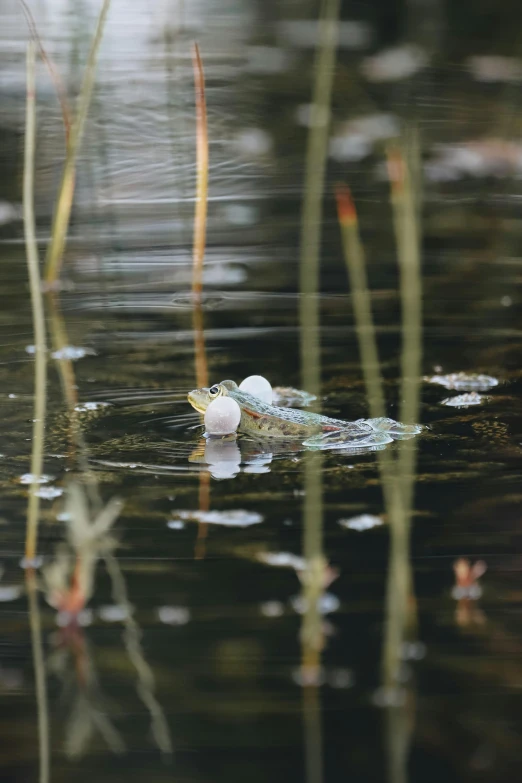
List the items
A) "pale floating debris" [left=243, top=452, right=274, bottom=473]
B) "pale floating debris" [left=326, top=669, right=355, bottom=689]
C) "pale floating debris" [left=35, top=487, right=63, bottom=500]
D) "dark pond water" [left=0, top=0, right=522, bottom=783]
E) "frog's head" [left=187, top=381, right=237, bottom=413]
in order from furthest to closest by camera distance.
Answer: "frog's head" [left=187, top=381, right=237, bottom=413], "pale floating debris" [left=243, top=452, right=274, bottom=473], "pale floating debris" [left=35, top=487, right=63, bottom=500], "pale floating debris" [left=326, top=669, right=355, bottom=689], "dark pond water" [left=0, top=0, right=522, bottom=783]

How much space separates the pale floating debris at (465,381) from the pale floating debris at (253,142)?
3.79m

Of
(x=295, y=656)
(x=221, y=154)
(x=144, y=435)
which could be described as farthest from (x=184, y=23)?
(x=295, y=656)

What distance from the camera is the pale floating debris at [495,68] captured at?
808 centimetres

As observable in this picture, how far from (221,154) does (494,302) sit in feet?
9.91

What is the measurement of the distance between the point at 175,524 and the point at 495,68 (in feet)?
21.4

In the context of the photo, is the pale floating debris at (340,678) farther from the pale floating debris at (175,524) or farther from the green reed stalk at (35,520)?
the pale floating debris at (175,524)

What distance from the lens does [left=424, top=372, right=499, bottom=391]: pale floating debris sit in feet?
11.6

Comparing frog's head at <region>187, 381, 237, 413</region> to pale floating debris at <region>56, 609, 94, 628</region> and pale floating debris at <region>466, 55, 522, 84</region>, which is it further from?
pale floating debris at <region>466, 55, 522, 84</region>

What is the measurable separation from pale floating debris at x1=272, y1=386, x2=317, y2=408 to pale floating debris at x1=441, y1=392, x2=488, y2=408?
1.23ft

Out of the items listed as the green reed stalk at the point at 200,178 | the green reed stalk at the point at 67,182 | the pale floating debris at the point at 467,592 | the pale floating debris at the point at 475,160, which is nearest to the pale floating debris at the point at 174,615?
the pale floating debris at the point at 467,592

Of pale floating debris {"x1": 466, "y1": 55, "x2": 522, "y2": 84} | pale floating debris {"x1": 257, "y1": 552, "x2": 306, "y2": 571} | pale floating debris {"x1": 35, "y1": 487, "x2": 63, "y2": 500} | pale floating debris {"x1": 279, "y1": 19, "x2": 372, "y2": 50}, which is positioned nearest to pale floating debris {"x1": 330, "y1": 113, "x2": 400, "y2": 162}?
pale floating debris {"x1": 466, "y1": 55, "x2": 522, "y2": 84}

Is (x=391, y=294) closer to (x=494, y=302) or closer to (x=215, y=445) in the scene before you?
(x=494, y=302)

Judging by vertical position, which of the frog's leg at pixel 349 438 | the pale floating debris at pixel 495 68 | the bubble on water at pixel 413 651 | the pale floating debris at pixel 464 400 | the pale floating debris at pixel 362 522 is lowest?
the bubble on water at pixel 413 651

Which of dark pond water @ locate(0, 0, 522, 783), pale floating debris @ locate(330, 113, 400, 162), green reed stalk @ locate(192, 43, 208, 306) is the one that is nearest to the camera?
dark pond water @ locate(0, 0, 522, 783)
